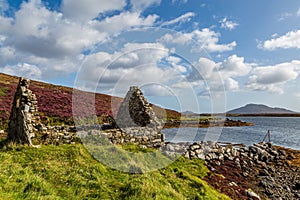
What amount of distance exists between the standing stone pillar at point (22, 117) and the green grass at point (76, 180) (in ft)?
2.97

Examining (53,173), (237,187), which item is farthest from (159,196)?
(237,187)

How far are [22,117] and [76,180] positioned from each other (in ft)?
21.0

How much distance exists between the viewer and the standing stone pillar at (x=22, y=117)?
13125mm

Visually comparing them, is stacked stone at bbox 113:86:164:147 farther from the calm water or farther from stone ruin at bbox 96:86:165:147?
the calm water

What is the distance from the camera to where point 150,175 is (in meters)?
10.3

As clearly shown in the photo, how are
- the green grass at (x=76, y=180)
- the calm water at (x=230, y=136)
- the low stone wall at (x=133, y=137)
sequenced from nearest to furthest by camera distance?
the green grass at (x=76, y=180)
the low stone wall at (x=133, y=137)
the calm water at (x=230, y=136)

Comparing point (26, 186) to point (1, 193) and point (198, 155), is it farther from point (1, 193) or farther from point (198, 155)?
point (198, 155)

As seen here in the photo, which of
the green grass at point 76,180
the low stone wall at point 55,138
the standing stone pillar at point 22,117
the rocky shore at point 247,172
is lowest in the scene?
the rocky shore at point 247,172

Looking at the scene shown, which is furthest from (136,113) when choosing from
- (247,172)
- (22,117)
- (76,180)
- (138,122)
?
(76,180)

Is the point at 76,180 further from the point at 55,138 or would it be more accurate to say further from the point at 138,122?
the point at 138,122

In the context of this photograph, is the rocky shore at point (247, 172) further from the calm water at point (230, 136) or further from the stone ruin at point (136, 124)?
the calm water at point (230, 136)

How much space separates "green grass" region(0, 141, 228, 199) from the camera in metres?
7.82

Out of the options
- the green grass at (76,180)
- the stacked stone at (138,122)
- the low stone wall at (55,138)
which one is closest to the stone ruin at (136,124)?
the stacked stone at (138,122)

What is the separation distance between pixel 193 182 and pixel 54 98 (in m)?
34.9
